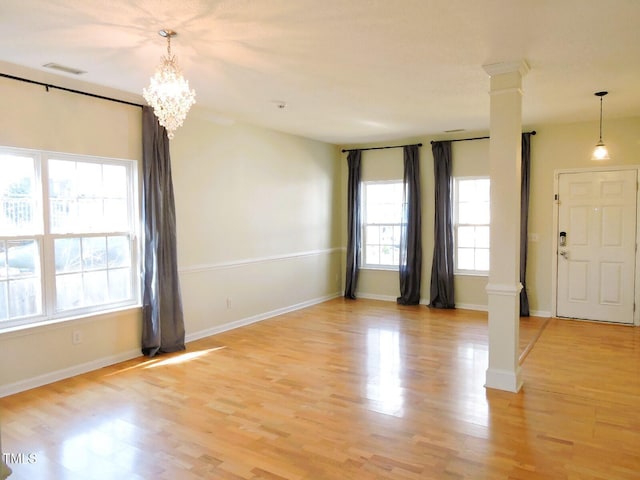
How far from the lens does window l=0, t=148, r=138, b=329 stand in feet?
12.5

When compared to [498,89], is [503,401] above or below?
below

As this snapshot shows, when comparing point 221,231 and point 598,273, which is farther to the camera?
point 598,273

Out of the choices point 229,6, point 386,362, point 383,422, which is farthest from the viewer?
point 386,362

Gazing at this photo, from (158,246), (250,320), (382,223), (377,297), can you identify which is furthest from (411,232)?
(158,246)

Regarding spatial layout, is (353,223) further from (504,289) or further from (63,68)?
(63,68)

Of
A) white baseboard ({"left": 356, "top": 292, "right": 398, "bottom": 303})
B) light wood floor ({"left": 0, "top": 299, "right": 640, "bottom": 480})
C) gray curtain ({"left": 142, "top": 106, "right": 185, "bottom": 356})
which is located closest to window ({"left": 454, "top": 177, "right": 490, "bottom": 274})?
white baseboard ({"left": 356, "top": 292, "right": 398, "bottom": 303})

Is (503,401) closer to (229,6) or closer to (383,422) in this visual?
(383,422)

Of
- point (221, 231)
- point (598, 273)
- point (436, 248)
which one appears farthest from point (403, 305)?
point (221, 231)

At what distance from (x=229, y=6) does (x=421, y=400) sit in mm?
3074

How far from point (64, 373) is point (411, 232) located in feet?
16.9

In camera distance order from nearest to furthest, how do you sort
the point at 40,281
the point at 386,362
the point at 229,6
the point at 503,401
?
1. the point at 229,6
2. the point at 503,401
3. the point at 40,281
4. the point at 386,362

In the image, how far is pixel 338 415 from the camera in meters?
3.28

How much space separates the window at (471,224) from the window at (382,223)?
991 millimetres

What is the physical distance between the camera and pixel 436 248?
7.08 meters
